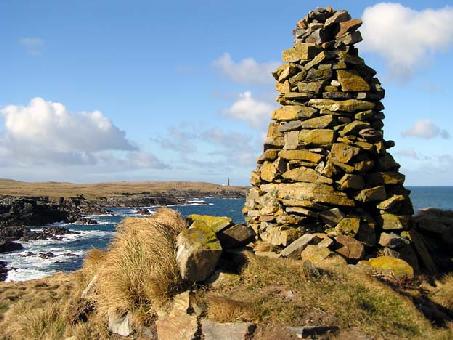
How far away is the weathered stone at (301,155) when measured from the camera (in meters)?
15.6

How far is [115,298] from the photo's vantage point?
11547 mm

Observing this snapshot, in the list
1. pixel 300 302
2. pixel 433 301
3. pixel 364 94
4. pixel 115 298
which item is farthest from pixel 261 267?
pixel 364 94

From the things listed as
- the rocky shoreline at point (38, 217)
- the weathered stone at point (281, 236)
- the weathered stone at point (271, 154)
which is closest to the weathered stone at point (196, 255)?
the weathered stone at point (281, 236)

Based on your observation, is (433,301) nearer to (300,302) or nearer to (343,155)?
(300,302)

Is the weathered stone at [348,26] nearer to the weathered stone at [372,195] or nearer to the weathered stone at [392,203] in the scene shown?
the weathered stone at [372,195]

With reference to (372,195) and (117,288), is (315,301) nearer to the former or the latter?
(117,288)

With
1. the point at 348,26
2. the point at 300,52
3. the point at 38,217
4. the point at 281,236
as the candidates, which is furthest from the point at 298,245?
the point at 38,217

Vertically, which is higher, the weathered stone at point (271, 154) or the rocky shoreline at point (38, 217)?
the weathered stone at point (271, 154)

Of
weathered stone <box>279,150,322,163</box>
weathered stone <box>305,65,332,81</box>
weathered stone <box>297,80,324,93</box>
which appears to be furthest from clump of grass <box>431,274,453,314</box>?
weathered stone <box>305,65,332,81</box>

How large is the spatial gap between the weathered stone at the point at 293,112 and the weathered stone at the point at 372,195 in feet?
10.1

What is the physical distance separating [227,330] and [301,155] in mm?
7540

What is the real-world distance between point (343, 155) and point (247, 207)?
13.3 ft

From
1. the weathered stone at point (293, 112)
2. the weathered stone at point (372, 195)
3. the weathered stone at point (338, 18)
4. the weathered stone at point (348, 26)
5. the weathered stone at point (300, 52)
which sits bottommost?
the weathered stone at point (372, 195)

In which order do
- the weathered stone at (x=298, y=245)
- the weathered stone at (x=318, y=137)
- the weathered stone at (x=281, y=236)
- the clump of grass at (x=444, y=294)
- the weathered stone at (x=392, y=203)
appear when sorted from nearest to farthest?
the clump of grass at (x=444, y=294) → the weathered stone at (x=298, y=245) → the weathered stone at (x=281, y=236) → the weathered stone at (x=392, y=203) → the weathered stone at (x=318, y=137)
